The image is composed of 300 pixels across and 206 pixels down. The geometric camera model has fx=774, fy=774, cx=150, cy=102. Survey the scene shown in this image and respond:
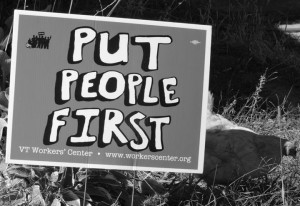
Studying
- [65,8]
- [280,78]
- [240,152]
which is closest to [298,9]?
[280,78]

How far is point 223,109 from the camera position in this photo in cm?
541

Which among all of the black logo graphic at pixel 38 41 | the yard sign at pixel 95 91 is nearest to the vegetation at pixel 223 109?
the yard sign at pixel 95 91

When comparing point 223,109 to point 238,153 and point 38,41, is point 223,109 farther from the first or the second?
point 38,41

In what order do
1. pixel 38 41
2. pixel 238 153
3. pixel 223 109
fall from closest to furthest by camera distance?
pixel 38 41
pixel 238 153
pixel 223 109

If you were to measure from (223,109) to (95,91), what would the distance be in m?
2.09

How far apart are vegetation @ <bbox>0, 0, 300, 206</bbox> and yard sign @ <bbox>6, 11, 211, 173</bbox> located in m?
0.23

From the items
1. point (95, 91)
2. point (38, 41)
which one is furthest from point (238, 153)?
point (38, 41)

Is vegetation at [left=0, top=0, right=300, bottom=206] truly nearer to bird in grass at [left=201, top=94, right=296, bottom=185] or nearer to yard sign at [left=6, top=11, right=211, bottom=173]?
bird in grass at [left=201, top=94, right=296, bottom=185]

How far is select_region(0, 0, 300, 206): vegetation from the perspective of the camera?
12.4ft

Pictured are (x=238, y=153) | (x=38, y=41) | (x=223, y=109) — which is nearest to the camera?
(x=38, y=41)

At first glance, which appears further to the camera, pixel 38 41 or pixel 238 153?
pixel 238 153

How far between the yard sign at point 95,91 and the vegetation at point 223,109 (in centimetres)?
23

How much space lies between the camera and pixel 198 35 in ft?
11.7

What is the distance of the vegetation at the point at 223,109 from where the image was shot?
12.4 feet
